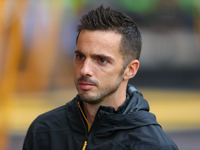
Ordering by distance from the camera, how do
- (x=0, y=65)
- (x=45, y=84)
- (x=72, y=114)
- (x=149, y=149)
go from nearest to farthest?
(x=149, y=149)
(x=72, y=114)
(x=0, y=65)
(x=45, y=84)

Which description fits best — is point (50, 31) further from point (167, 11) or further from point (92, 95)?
point (92, 95)

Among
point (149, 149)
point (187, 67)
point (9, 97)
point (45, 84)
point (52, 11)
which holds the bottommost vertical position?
point (149, 149)

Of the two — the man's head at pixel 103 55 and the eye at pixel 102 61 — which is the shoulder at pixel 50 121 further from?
the eye at pixel 102 61

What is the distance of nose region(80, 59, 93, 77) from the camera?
4.04ft

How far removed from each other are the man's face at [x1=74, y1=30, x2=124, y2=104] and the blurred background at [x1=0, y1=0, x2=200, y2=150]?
2.21 m

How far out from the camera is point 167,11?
3518mm

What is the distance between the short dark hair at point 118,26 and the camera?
50.8 inches

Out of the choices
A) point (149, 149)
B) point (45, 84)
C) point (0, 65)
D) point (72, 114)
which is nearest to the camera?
point (149, 149)

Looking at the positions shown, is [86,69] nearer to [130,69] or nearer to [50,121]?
[130,69]

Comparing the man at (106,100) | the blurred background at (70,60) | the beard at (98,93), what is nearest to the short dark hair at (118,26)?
the man at (106,100)

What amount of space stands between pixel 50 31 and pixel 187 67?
204 cm

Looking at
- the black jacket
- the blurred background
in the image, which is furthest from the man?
the blurred background

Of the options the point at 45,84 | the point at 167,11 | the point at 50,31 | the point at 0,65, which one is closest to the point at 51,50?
the point at 50,31

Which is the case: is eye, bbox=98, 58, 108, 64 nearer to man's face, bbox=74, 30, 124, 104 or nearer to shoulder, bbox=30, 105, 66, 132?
man's face, bbox=74, 30, 124, 104
